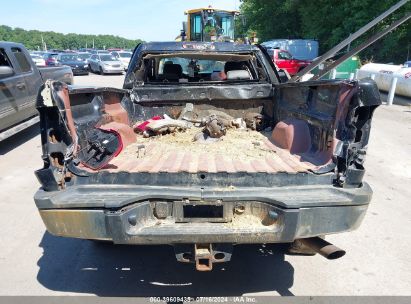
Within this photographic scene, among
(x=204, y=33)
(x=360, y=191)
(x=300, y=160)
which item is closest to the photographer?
(x=360, y=191)

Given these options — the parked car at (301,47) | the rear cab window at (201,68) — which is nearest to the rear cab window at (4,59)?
the rear cab window at (201,68)

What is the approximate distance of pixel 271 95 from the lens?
4.49 meters

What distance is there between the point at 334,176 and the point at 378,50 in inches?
862

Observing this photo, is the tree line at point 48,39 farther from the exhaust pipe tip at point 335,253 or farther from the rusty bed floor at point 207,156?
the exhaust pipe tip at point 335,253

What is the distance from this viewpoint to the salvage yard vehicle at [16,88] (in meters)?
6.83

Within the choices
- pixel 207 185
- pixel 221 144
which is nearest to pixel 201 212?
pixel 207 185

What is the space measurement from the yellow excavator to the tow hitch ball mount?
56.2 ft

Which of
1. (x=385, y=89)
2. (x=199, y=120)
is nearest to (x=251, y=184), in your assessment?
(x=199, y=120)

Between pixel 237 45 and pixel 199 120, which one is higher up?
pixel 237 45

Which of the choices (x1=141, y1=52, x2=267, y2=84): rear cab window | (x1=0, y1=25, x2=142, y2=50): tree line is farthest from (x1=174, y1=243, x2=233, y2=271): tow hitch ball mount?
(x1=0, y1=25, x2=142, y2=50): tree line

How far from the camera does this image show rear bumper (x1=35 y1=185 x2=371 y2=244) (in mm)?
2455

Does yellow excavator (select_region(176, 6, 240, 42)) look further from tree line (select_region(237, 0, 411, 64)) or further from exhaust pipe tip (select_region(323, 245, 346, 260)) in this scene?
exhaust pipe tip (select_region(323, 245, 346, 260))

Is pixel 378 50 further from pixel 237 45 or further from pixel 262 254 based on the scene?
pixel 262 254

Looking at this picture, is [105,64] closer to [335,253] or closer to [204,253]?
[204,253]
